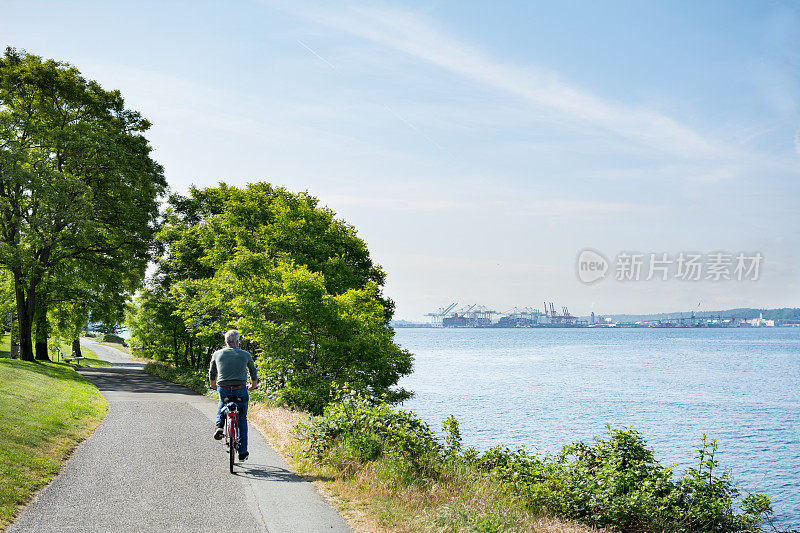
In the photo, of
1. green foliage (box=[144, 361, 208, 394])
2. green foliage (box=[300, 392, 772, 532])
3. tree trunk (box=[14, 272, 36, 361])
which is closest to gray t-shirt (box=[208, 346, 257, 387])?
green foliage (box=[300, 392, 772, 532])

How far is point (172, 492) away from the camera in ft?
24.3

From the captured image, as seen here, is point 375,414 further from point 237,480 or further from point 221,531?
point 221,531

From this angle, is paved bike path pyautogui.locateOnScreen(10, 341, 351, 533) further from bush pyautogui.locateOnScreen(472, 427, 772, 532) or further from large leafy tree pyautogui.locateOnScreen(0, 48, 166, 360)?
large leafy tree pyautogui.locateOnScreen(0, 48, 166, 360)

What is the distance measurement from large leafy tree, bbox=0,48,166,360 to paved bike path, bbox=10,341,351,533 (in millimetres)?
19017

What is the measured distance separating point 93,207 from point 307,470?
24861 millimetres

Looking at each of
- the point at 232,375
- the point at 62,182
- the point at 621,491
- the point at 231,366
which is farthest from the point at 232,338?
the point at 62,182

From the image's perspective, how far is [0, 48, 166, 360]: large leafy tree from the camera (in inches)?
1044

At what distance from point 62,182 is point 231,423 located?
2259 centimetres

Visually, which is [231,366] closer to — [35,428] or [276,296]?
[35,428]

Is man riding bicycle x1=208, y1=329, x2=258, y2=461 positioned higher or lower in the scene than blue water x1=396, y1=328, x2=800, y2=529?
higher

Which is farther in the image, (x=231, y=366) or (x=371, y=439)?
(x=371, y=439)

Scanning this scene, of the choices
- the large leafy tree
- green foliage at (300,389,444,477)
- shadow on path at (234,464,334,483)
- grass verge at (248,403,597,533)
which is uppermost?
the large leafy tree

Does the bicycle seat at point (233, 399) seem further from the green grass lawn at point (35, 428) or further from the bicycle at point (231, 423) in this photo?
the green grass lawn at point (35, 428)

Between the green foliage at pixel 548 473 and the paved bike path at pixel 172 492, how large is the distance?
3.31 ft
